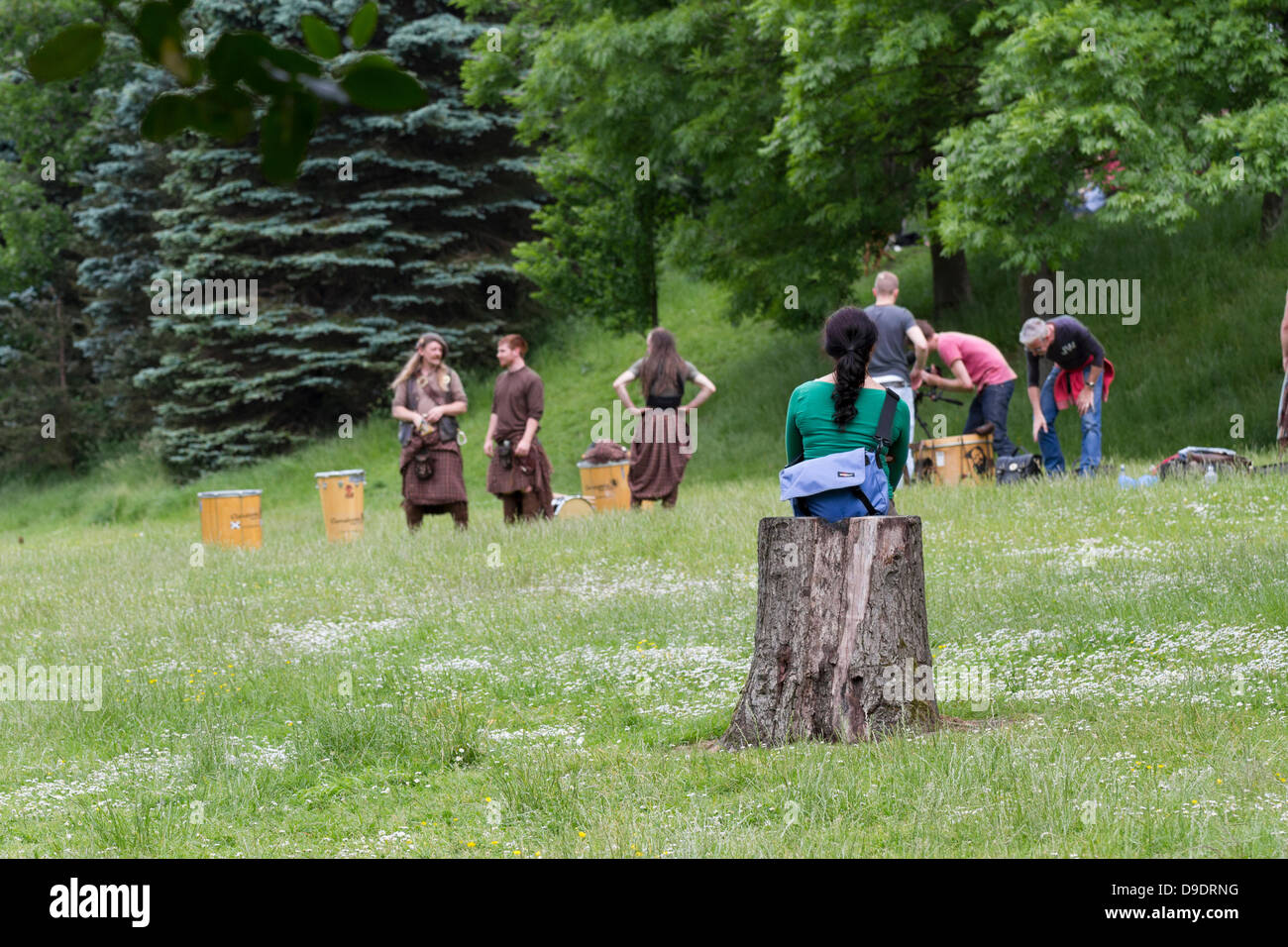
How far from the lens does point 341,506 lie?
637 inches

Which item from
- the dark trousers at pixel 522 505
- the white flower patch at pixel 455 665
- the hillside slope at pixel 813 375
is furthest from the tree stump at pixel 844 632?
the hillside slope at pixel 813 375

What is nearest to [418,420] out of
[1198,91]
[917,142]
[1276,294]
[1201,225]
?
[1198,91]

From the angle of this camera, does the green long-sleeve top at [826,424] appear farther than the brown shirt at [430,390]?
No

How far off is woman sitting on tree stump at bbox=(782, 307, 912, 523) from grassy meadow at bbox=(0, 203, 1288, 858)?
1162 mm

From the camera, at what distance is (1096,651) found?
7531 mm

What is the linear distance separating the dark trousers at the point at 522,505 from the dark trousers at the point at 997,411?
4868mm

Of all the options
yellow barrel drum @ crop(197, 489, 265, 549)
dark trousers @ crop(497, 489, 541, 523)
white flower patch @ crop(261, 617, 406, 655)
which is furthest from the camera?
yellow barrel drum @ crop(197, 489, 265, 549)

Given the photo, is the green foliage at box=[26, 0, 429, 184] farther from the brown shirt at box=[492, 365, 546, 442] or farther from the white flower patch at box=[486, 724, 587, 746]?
the brown shirt at box=[492, 365, 546, 442]

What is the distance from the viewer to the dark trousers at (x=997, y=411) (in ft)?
49.8

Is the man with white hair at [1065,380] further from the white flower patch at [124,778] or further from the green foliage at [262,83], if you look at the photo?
the green foliage at [262,83]

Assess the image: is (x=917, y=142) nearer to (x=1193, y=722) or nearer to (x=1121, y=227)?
(x=1121, y=227)
